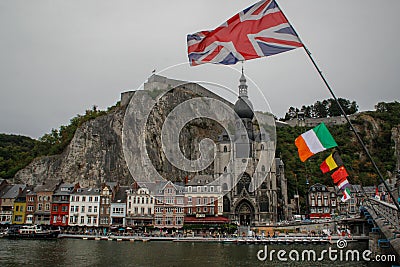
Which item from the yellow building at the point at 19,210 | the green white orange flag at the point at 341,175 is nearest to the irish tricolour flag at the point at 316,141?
the green white orange flag at the point at 341,175

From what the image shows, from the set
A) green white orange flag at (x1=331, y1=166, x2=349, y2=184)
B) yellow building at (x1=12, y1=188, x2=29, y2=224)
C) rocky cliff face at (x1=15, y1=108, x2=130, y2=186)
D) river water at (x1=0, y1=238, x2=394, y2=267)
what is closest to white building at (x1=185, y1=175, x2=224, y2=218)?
rocky cliff face at (x1=15, y1=108, x2=130, y2=186)

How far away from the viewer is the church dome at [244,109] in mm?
65625

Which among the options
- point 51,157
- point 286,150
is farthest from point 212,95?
point 51,157

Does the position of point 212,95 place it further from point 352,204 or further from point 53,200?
point 53,200

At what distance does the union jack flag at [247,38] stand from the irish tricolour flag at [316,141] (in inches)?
263

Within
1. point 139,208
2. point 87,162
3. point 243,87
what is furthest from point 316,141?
point 87,162

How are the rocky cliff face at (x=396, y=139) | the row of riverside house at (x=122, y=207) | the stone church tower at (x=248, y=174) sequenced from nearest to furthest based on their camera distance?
the row of riverside house at (x=122, y=207) < the stone church tower at (x=248, y=174) < the rocky cliff face at (x=396, y=139)

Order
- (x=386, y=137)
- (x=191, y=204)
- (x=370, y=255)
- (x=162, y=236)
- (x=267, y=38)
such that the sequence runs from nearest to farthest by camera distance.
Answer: (x=267, y=38), (x=370, y=255), (x=162, y=236), (x=191, y=204), (x=386, y=137)

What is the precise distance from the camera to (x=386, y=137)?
94562 mm

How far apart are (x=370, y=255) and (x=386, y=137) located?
248ft

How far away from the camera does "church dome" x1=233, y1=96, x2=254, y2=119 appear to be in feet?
215

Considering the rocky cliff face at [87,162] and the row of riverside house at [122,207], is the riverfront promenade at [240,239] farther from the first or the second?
the rocky cliff face at [87,162]

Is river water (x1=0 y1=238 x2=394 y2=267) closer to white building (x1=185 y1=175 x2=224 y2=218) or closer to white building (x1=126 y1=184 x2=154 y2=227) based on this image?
white building (x1=126 y1=184 x2=154 y2=227)

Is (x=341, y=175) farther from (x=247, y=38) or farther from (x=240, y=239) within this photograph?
(x=240, y=239)
